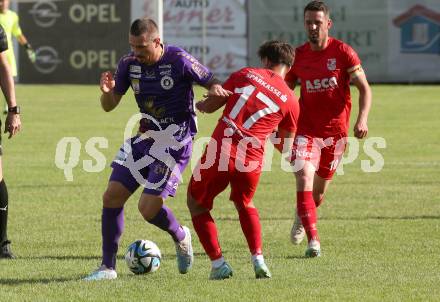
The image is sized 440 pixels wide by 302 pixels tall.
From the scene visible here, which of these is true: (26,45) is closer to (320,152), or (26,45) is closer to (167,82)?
(320,152)

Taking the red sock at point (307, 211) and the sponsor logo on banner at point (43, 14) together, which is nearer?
the red sock at point (307, 211)

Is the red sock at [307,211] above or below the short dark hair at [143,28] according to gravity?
below

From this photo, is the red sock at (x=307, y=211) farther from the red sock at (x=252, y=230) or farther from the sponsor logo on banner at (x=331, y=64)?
the red sock at (x=252, y=230)

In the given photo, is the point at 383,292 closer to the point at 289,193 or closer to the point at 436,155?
the point at 289,193

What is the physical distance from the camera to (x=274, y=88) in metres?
7.73

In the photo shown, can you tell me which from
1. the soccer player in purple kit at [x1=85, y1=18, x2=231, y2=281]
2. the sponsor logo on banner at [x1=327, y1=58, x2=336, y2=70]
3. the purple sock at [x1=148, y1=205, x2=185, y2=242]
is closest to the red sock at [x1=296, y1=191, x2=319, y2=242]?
the sponsor logo on banner at [x1=327, y1=58, x2=336, y2=70]

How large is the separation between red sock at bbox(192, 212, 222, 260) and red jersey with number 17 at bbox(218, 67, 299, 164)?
0.57 m

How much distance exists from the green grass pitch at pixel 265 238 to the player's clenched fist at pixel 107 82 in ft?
4.55

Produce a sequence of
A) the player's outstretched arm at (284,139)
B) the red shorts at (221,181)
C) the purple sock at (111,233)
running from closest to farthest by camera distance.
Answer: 1. the red shorts at (221,181)
2. the purple sock at (111,233)
3. the player's outstretched arm at (284,139)

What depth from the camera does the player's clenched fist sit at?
798 cm

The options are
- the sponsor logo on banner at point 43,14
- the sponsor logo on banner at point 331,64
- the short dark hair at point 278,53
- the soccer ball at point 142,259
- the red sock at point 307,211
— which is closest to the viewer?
the short dark hair at point 278,53

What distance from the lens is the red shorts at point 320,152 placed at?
31.7ft

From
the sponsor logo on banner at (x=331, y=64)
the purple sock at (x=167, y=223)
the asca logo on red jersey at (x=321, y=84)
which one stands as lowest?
the purple sock at (x=167, y=223)

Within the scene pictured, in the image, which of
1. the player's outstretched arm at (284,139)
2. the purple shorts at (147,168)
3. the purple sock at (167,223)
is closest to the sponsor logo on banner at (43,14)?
the player's outstretched arm at (284,139)
